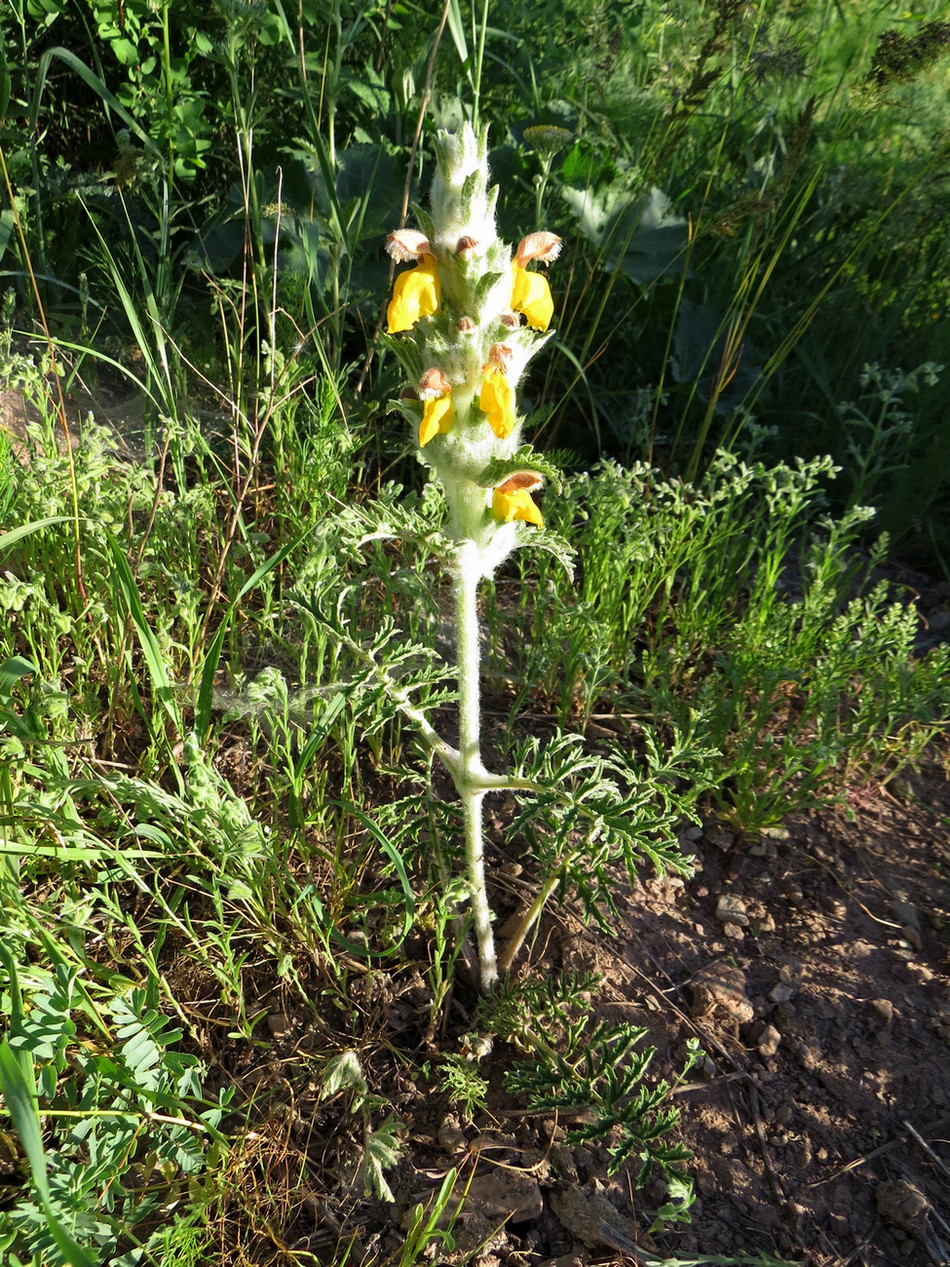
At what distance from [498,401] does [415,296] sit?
0.20m

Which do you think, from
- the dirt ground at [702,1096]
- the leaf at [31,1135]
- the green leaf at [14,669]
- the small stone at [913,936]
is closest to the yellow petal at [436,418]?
the green leaf at [14,669]

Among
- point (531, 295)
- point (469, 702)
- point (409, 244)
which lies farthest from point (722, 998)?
point (409, 244)

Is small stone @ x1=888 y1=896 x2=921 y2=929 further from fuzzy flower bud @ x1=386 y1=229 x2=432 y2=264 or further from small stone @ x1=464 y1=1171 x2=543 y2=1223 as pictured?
fuzzy flower bud @ x1=386 y1=229 x2=432 y2=264

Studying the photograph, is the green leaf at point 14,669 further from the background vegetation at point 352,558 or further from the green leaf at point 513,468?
the green leaf at point 513,468

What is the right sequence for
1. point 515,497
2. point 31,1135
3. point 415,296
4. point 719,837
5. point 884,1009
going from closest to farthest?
point 31,1135
point 415,296
point 515,497
point 884,1009
point 719,837

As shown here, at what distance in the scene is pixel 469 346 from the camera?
135 cm

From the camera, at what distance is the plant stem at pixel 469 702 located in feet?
4.99

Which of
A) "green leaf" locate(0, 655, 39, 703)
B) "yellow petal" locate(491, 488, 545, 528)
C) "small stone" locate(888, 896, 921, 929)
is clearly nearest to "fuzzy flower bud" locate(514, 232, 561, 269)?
"yellow petal" locate(491, 488, 545, 528)

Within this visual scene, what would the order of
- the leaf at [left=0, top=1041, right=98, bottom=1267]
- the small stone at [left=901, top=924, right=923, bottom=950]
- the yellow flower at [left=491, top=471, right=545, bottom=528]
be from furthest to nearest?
the small stone at [left=901, top=924, right=923, bottom=950] < the yellow flower at [left=491, top=471, right=545, bottom=528] < the leaf at [left=0, top=1041, right=98, bottom=1267]

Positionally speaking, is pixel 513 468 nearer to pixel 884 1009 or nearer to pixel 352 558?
pixel 352 558

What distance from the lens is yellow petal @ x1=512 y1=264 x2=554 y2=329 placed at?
1383 mm

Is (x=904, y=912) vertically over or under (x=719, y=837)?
under

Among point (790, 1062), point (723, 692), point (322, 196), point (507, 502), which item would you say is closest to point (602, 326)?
point (322, 196)

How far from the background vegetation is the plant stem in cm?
6
